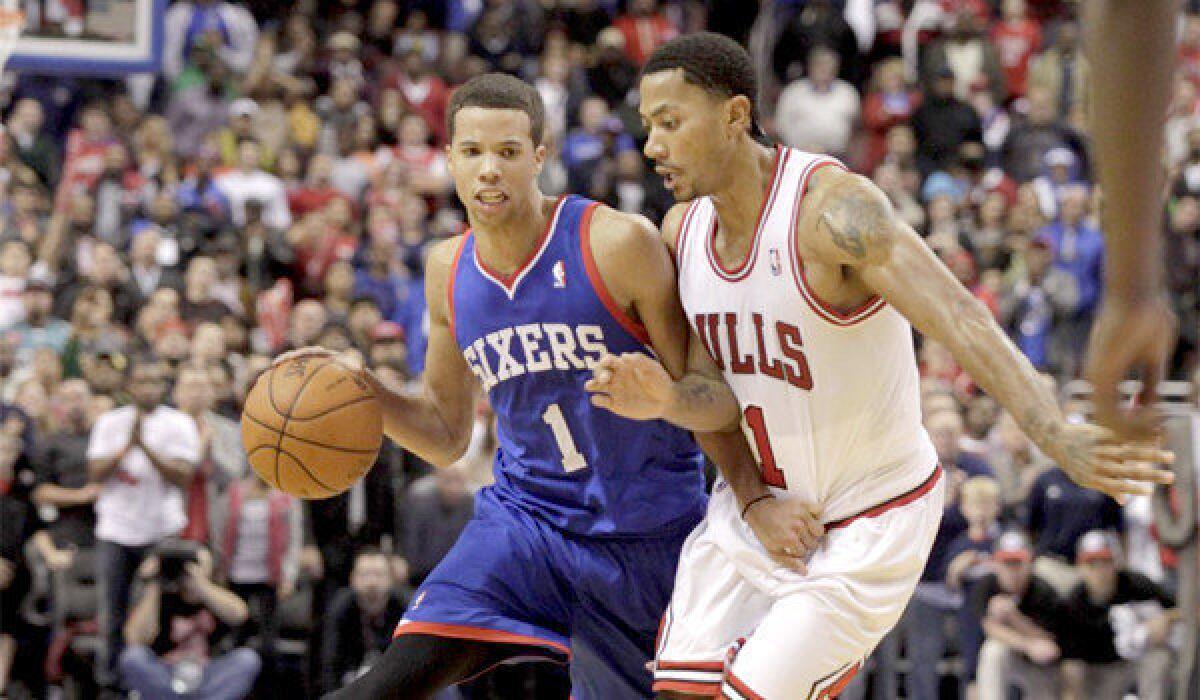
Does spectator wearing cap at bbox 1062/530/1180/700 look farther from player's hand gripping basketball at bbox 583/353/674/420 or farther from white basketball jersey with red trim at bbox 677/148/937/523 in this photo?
player's hand gripping basketball at bbox 583/353/674/420

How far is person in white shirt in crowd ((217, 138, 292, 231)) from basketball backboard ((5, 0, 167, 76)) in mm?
1103

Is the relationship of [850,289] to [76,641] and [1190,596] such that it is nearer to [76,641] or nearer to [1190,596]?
[1190,596]

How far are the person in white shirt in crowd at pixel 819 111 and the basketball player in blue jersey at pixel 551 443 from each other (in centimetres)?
991

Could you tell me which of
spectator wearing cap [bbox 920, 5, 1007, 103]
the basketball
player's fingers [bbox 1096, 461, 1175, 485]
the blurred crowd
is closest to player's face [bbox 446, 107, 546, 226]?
the basketball

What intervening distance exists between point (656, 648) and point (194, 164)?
9054mm

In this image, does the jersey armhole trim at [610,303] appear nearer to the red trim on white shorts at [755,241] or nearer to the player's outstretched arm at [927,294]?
the red trim on white shorts at [755,241]

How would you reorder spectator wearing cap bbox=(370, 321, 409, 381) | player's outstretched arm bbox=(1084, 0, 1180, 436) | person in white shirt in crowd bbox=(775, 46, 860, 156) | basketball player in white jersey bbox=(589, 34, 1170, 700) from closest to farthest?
player's outstretched arm bbox=(1084, 0, 1180, 436) < basketball player in white jersey bbox=(589, 34, 1170, 700) < spectator wearing cap bbox=(370, 321, 409, 381) < person in white shirt in crowd bbox=(775, 46, 860, 156)

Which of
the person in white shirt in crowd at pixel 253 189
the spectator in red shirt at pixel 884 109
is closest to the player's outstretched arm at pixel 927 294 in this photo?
the person in white shirt in crowd at pixel 253 189

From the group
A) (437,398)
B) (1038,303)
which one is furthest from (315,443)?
(1038,303)

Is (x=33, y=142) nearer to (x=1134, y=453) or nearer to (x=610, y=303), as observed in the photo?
(x=610, y=303)

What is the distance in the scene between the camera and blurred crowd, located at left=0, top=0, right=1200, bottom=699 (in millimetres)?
8508

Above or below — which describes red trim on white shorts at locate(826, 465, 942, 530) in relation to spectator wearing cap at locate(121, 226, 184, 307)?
below

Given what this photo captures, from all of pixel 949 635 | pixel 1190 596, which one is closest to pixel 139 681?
pixel 949 635

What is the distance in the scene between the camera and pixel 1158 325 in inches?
49.4
